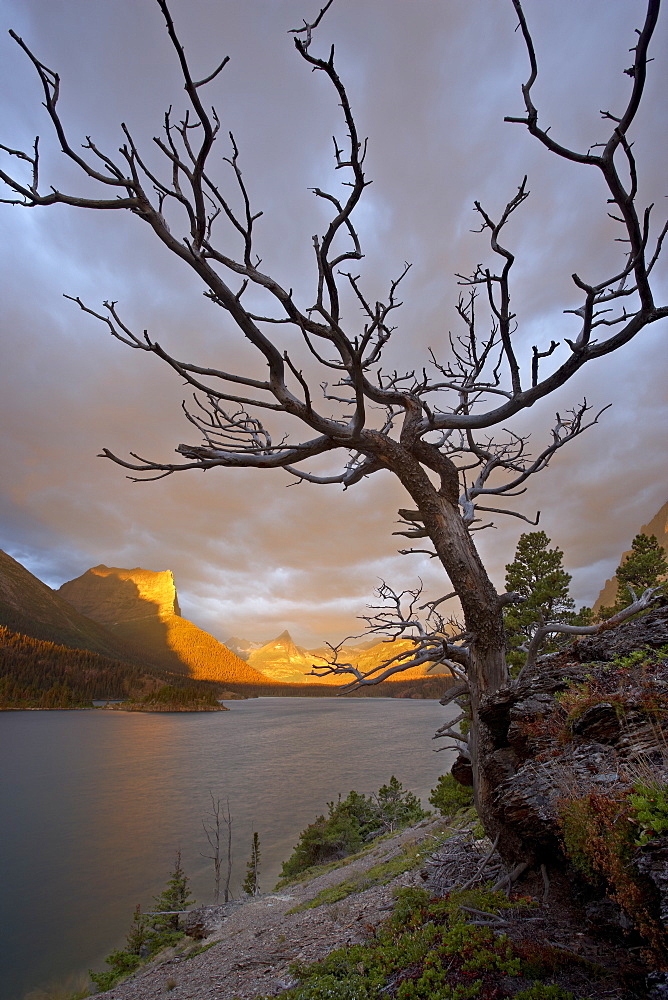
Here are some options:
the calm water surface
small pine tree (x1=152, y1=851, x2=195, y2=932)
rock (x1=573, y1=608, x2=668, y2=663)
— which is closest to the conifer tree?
the calm water surface

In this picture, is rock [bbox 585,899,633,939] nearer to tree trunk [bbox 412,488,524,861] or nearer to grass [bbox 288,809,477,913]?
tree trunk [bbox 412,488,524,861]

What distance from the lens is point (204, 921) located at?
47.3ft

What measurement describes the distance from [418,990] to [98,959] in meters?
21.1

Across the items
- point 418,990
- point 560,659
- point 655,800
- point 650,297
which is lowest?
point 418,990

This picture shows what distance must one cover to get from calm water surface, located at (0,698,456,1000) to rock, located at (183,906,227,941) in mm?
5284

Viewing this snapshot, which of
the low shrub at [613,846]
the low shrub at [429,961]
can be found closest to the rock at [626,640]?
the low shrub at [613,846]

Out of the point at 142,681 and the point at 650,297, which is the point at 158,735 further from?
the point at 650,297

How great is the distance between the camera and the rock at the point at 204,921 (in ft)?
43.9

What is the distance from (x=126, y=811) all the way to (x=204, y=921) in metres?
27.0

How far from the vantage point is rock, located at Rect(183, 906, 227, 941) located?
43.9 feet

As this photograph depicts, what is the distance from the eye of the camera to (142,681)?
14225 centimetres

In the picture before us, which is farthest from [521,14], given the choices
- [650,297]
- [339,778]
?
[339,778]

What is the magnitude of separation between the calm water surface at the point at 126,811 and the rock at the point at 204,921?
208 inches

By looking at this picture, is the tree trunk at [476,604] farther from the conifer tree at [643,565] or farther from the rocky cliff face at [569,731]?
the conifer tree at [643,565]
